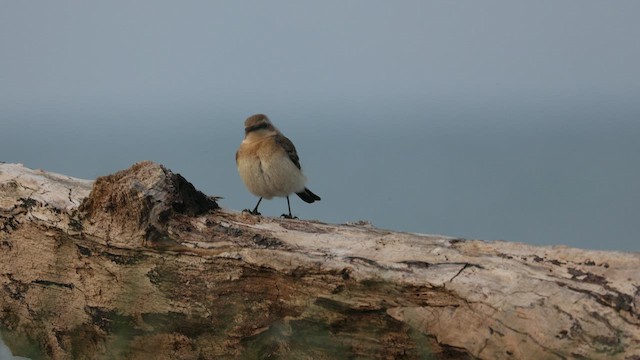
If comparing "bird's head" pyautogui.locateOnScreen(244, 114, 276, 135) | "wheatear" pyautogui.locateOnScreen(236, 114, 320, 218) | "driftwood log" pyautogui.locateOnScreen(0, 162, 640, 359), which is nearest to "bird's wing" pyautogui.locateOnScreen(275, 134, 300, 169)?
"wheatear" pyautogui.locateOnScreen(236, 114, 320, 218)

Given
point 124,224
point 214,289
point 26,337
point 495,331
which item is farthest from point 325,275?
point 26,337

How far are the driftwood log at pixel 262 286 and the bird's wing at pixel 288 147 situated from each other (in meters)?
1.42

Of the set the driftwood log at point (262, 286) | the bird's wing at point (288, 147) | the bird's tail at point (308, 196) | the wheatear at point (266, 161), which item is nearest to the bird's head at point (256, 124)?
the wheatear at point (266, 161)

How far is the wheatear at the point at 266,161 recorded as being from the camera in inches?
186

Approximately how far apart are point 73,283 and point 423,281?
160 cm

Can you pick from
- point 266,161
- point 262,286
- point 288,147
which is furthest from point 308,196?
point 262,286

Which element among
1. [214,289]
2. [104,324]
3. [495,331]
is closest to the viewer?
[495,331]

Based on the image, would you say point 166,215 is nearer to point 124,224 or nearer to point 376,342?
point 124,224

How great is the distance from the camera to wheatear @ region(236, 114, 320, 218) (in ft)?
15.5

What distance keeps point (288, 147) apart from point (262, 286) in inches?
75.8

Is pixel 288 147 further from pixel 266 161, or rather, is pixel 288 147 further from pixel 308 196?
pixel 308 196

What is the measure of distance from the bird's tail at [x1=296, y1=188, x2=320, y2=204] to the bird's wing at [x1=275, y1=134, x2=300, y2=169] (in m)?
0.29

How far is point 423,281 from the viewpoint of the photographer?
2.84 m

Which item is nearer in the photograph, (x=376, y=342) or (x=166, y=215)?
(x=376, y=342)
